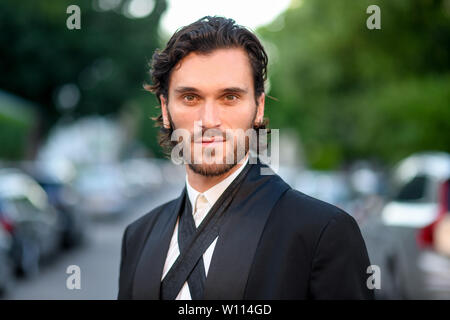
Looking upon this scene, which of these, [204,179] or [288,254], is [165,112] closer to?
[204,179]

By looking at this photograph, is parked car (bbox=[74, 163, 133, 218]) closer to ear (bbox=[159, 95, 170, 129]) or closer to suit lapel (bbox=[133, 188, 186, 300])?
ear (bbox=[159, 95, 170, 129])

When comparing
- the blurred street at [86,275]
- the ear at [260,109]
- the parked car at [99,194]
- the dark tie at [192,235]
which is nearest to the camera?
the dark tie at [192,235]

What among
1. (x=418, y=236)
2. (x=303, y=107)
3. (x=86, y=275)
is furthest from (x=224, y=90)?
(x=303, y=107)

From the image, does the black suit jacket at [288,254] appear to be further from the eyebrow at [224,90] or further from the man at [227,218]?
the eyebrow at [224,90]

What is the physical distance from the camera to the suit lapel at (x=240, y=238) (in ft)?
6.32

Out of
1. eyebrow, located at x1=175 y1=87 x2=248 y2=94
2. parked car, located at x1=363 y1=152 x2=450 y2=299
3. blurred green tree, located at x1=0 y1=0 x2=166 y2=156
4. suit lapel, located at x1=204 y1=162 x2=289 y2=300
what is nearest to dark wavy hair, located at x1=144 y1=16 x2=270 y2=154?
eyebrow, located at x1=175 y1=87 x2=248 y2=94

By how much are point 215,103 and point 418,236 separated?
15.8 feet

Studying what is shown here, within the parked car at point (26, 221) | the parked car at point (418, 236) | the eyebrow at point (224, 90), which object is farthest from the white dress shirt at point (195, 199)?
the parked car at point (26, 221)

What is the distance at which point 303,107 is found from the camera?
2673 centimetres

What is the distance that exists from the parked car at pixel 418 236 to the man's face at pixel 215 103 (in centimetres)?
453

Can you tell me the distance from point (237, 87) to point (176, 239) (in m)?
0.55

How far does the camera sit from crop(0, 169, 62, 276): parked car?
995 centimetres

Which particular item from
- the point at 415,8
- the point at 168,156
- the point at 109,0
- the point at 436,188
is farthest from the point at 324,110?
the point at 168,156

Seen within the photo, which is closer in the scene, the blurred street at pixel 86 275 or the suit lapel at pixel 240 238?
the suit lapel at pixel 240 238
